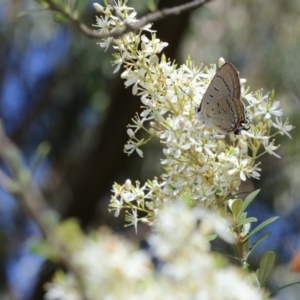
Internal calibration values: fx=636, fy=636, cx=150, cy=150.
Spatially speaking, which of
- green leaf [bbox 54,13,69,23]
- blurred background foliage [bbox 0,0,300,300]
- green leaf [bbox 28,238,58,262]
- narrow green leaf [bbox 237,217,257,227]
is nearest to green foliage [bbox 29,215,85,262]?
green leaf [bbox 28,238,58,262]

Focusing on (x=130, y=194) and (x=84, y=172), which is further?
(x=84, y=172)

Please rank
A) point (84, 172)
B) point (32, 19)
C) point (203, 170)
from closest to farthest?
point (203, 170)
point (84, 172)
point (32, 19)

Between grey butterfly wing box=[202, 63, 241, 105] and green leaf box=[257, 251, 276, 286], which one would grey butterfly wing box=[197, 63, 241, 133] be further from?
green leaf box=[257, 251, 276, 286]

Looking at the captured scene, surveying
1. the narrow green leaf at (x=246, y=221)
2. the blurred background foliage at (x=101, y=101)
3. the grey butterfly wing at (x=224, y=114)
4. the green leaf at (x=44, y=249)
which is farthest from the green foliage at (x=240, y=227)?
the blurred background foliage at (x=101, y=101)

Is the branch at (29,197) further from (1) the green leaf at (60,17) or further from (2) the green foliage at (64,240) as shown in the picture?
(1) the green leaf at (60,17)

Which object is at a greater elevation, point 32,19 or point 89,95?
point 32,19

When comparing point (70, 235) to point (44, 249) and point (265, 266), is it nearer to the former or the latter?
point (44, 249)

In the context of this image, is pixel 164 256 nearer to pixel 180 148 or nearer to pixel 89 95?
pixel 180 148

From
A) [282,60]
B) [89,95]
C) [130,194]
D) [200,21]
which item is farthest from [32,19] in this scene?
[130,194]
